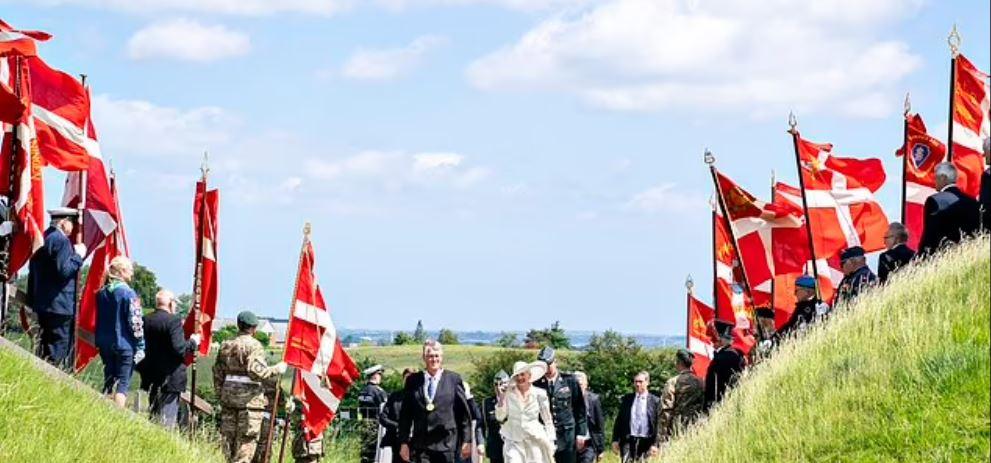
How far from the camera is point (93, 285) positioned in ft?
69.3

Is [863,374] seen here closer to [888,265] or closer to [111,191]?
[888,265]

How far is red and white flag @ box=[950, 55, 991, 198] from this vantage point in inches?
909

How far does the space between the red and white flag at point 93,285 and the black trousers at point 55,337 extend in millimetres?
787

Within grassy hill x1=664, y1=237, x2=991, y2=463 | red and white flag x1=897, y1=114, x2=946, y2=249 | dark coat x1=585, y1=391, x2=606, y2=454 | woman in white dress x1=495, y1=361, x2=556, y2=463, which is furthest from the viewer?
red and white flag x1=897, y1=114, x2=946, y2=249

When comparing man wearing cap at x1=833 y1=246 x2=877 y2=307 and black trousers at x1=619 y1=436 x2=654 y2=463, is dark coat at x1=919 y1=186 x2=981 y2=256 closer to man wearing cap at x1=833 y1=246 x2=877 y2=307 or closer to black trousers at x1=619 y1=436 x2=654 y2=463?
man wearing cap at x1=833 y1=246 x2=877 y2=307

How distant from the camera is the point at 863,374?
1616 centimetres

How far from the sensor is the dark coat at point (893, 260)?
18266 mm

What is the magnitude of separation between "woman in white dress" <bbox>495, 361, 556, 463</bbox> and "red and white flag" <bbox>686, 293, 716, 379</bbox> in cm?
958

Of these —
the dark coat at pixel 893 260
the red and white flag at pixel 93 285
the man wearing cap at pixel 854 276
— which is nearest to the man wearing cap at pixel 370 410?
the red and white flag at pixel 93 285

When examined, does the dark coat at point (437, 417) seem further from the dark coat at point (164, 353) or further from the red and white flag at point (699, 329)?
the red and white flag at point (699, 329)

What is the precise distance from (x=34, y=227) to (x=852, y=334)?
8.93 m

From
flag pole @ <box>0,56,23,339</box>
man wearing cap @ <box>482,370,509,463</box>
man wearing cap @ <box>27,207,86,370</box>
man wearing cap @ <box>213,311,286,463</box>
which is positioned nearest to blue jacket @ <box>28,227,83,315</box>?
man wearing cap @ <box>27,207,86,370</box>

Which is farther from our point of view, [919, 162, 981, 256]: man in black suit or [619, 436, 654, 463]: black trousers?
[619, 436, 654, 463]: black trousers

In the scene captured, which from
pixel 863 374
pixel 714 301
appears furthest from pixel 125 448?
pixel 714 301
